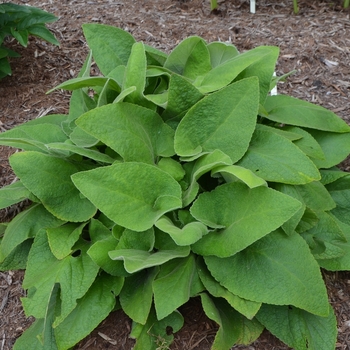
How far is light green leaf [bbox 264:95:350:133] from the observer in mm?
2027

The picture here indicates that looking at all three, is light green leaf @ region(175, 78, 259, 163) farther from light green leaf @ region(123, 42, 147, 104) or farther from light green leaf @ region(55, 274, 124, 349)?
light green leaf @ region(55, 274, 124, 349)

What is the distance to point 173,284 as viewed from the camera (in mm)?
1642

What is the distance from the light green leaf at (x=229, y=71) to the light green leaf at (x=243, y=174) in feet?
1.20

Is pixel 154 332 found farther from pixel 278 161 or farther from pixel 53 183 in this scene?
pixel 278 161

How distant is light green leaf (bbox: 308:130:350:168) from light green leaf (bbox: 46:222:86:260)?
993 mm

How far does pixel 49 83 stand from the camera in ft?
9.43

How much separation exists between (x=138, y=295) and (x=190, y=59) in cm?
99

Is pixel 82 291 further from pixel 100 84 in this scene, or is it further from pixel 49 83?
pixel 49 83

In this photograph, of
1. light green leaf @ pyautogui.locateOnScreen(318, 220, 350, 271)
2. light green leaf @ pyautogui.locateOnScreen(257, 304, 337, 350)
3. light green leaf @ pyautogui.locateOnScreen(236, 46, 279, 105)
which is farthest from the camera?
light green leaf @ pyautogui.locateOnScreen(236, 46, 279, 105)

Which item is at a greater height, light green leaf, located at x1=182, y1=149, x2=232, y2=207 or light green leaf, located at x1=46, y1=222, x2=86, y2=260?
light green leaf, located at x1=182, y1=149, x2=232, y2=207

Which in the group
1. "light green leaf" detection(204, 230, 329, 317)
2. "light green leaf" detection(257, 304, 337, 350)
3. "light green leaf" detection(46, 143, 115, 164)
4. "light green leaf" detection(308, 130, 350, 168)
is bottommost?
"light green leaf" detection(257, 304, 337, 350)

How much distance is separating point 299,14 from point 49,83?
1725 mm

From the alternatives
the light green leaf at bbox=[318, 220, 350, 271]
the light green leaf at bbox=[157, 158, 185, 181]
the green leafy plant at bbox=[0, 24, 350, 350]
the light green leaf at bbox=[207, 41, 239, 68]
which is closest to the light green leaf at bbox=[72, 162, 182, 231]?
the green leafy plant at bbox=[0, 24, 350, 350]

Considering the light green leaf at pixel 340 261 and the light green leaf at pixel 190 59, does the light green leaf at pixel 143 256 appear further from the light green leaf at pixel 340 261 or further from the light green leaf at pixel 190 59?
the light green leaf at pixel 190 59
